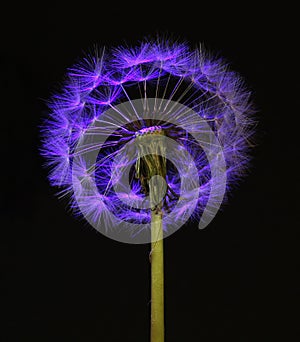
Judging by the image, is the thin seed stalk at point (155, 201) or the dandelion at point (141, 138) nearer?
the thin seed stalk at point (155, 201)

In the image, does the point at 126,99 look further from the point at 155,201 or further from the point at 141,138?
the point at 155,201

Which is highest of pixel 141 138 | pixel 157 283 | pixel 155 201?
pixel 141 138

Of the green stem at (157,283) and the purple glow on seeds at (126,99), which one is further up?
the purple glow on seeds at (126,99)

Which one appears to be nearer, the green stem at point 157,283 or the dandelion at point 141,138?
the green stem at point 157,283

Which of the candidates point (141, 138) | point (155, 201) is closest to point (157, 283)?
point (155, 201)

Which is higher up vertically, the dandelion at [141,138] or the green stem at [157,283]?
the dandelion at [141,138]
